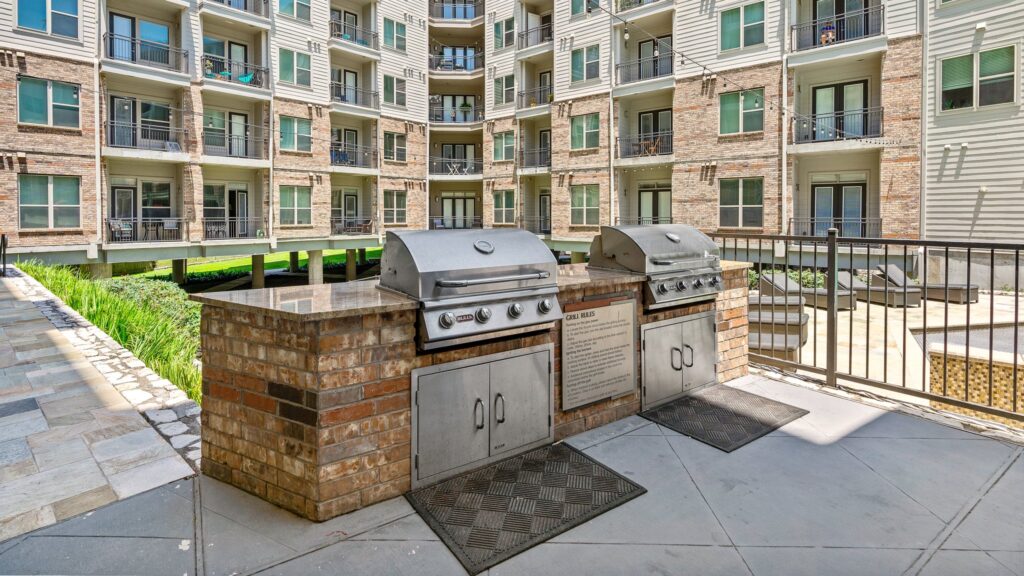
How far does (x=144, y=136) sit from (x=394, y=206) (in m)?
11.9

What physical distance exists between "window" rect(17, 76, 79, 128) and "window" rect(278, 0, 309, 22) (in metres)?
9.40

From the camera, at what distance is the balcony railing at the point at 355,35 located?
2747cm

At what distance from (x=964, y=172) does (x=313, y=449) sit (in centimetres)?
2144

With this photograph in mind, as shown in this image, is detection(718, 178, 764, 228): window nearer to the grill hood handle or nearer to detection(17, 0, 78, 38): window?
the grill hood handle

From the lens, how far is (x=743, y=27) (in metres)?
21.1

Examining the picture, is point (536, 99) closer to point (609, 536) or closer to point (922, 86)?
point (922, 86)

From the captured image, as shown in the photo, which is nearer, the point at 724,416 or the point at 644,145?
the point at 724,416

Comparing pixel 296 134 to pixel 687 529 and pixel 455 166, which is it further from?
pixel 687 529

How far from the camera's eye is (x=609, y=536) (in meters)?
3.01

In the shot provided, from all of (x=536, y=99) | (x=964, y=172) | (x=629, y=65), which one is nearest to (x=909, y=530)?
(x=964, y=172)

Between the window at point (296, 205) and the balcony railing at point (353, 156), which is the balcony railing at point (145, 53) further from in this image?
the balcony railing at point (353, 156)

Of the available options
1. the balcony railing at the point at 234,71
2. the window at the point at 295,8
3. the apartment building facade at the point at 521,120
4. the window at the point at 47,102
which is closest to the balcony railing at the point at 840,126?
the apartment building facade at the point at 521,120

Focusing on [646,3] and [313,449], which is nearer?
[313,449]

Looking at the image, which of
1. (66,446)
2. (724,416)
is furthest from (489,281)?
(66,446)
